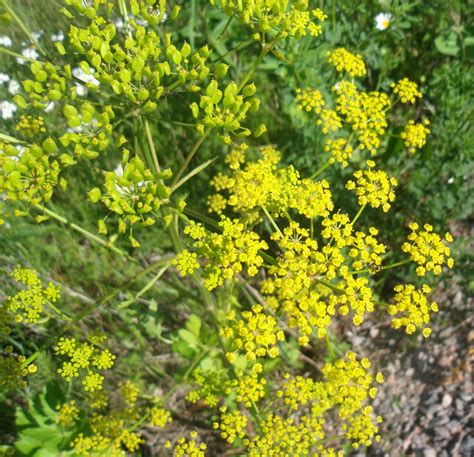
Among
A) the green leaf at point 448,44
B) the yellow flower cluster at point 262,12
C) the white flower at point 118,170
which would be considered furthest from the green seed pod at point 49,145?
the green leaf at point 448,44

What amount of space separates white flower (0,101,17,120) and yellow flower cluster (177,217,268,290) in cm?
273

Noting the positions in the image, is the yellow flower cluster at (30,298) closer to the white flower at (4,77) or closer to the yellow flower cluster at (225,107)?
the yellow flower cluster at (225,107)

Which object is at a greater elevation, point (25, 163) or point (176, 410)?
point (25, 163)

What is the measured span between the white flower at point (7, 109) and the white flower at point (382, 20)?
10.8ft

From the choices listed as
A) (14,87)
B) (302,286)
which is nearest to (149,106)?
(302,286)

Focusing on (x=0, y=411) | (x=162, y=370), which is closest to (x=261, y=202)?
(x=162, y=370)

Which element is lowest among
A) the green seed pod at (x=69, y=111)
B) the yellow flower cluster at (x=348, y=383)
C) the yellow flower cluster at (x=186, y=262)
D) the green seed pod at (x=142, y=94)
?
the yellow flower cluster at (x=348, y=383)

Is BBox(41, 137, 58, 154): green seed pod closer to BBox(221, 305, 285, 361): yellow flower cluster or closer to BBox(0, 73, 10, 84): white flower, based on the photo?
BBox(221, 305, 285, 361): yellow flower cluster

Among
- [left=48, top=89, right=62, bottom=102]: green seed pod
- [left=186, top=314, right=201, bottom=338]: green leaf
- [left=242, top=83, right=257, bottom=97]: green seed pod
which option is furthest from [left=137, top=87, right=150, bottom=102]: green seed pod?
[left=186, top=314, right=201, bottom=338]: green leaf

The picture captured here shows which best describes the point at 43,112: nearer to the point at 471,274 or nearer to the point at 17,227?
the point at 17,227

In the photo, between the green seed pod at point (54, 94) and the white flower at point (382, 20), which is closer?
the green seed pod at point (54, 94)

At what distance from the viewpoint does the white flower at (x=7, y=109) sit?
13.9 feet

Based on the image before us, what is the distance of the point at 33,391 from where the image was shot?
12.9ft

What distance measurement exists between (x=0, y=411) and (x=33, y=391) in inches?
17.9
